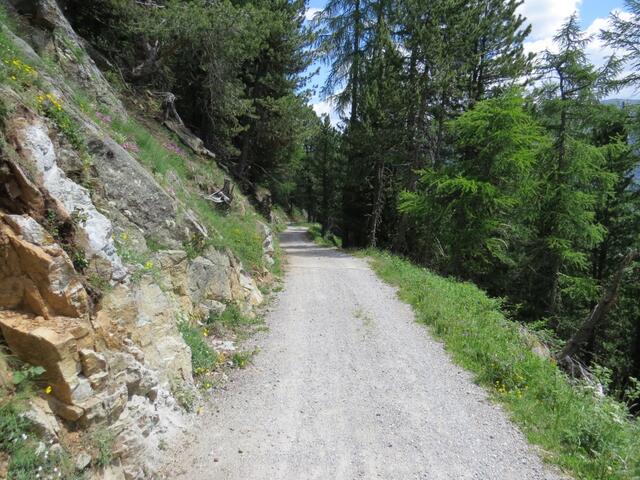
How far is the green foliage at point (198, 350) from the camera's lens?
580 cm

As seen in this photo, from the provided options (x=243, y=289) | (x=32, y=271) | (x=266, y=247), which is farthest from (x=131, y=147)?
(x=266, y=247)

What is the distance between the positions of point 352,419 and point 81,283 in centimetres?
356

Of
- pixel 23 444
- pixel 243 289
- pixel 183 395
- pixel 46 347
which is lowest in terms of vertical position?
Result: pixel 183 395

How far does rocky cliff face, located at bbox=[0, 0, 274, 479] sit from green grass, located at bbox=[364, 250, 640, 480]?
14.7ft

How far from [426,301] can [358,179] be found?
12.1 meters

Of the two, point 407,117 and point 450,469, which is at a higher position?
point 407,117

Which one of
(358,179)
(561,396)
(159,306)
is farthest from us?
(358,179)

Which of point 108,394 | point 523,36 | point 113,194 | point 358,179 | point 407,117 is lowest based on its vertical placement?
point 108,394

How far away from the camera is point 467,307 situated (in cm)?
958

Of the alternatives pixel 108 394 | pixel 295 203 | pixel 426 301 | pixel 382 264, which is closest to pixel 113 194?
pixel 108 394

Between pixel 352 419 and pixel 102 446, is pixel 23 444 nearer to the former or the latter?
pixel 102 446

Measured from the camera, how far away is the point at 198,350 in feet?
19.6

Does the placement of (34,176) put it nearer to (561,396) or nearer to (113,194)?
(113,194)

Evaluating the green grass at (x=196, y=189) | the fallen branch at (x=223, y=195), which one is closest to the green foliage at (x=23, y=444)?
the green grass at (x=196, y=189)
